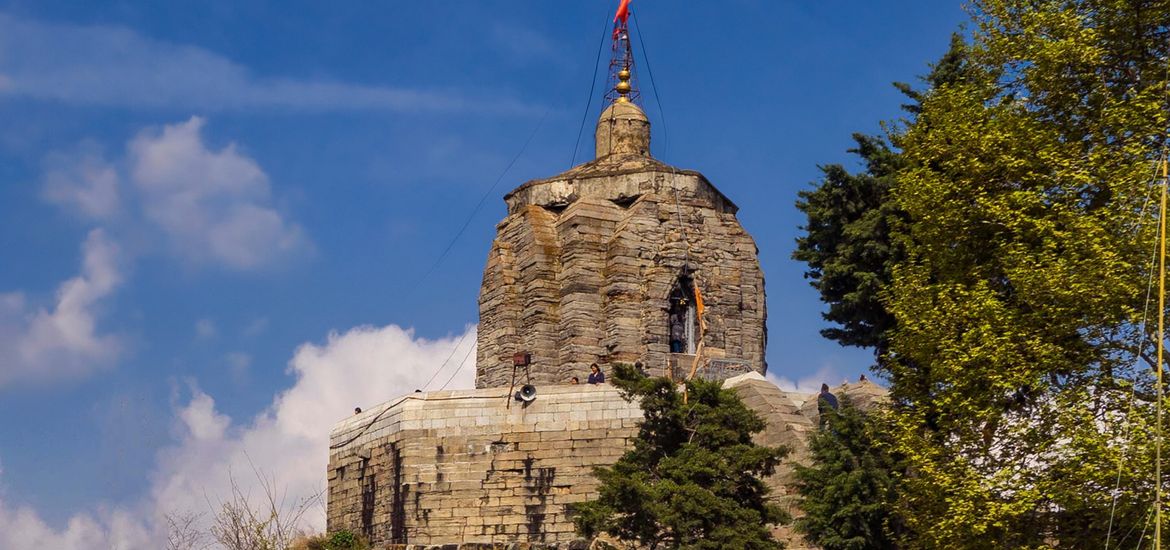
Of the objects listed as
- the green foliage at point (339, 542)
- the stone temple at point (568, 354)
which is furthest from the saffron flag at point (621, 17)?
the green foliage at point (339, 542)

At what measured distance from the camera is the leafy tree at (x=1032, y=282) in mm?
18438

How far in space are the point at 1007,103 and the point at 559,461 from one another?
10.4m

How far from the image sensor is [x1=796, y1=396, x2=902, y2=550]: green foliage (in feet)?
71.7

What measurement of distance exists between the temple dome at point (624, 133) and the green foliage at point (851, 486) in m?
11.9

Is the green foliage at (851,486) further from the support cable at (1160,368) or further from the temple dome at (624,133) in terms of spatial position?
the temple dome at (624,133)

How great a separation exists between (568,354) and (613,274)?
1.85 m

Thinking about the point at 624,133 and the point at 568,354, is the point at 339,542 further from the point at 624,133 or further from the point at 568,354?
the point at 624,133

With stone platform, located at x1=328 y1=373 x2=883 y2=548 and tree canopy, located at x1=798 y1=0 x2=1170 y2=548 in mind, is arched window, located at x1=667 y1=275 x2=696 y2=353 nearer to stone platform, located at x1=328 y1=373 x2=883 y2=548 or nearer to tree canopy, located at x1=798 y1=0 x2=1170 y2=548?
stone platform, located at x1=328 y1=373 x2=883 y2=548

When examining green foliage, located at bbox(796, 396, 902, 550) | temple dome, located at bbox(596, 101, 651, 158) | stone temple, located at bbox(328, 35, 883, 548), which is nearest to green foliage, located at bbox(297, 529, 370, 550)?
stone temple, located at bbox(328, 35, 883, 548)

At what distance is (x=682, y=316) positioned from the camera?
3133 cm

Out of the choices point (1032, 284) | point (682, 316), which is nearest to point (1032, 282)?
point (1032, 284)

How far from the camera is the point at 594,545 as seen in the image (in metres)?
24.4

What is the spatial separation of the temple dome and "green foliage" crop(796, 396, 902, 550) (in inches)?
467

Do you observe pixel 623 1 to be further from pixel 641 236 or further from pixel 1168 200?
pixel 1168 200
